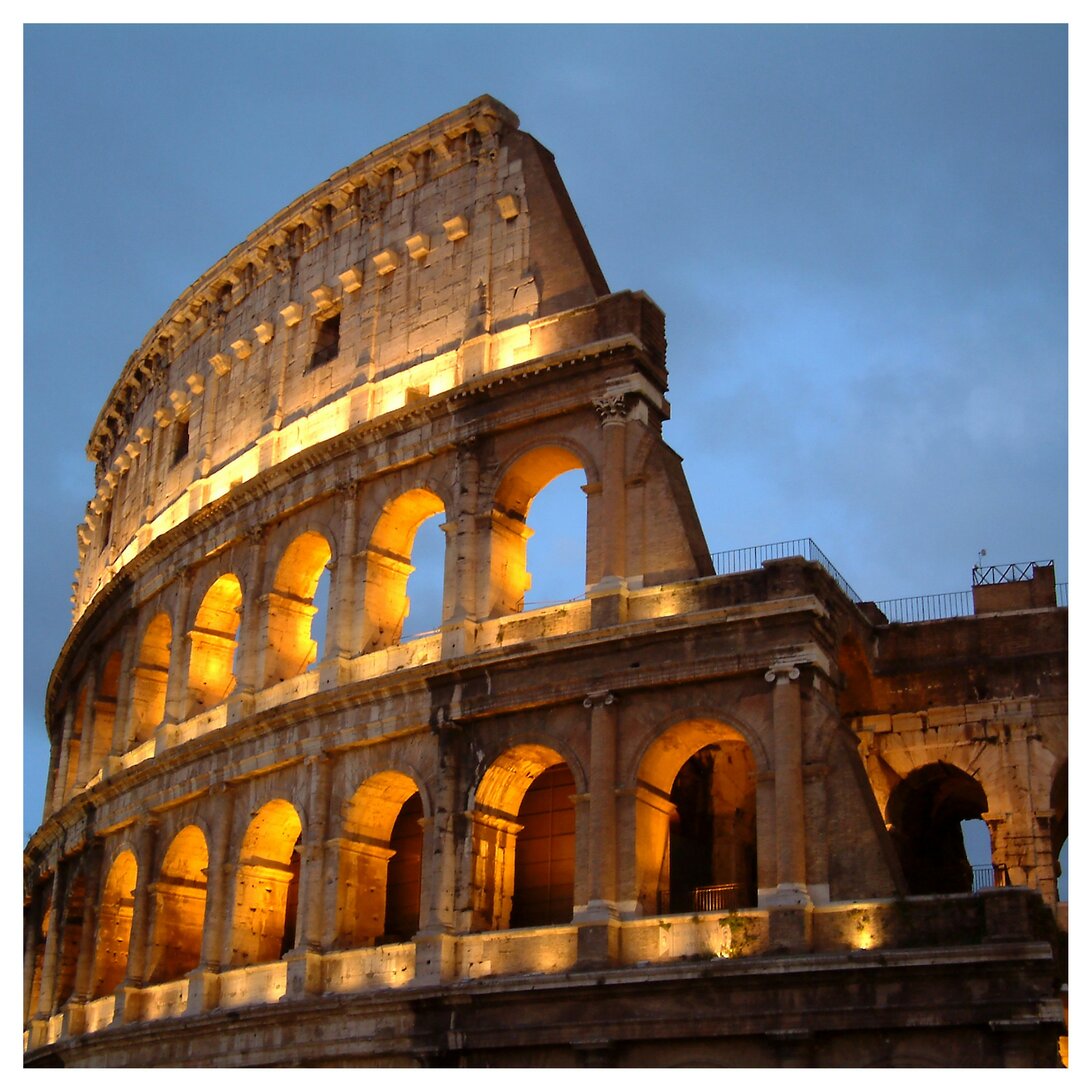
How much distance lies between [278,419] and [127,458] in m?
7.99

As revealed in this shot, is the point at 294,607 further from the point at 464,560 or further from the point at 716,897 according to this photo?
the point at 716,897

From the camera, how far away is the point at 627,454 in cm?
2234

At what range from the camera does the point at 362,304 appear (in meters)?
27.3

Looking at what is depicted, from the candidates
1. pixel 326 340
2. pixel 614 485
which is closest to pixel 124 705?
pixel 326 340

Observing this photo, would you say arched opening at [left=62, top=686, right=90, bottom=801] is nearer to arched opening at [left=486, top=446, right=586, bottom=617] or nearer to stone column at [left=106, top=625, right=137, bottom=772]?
stone column at [left=106, top=625, right=137, bottom=772]

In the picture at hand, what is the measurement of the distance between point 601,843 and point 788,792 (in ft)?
8.18

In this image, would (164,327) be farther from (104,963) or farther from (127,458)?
(104,963)

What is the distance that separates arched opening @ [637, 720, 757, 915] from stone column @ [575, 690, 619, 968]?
1.55 ft

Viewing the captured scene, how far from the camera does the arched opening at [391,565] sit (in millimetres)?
24734

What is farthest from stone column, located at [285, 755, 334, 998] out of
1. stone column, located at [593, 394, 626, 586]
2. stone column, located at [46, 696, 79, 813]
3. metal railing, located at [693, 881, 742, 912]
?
stone column, located at [46, 696, 79, 813]

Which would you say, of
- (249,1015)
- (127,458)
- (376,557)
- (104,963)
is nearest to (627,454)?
(376,557)

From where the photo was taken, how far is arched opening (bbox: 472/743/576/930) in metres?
21.6

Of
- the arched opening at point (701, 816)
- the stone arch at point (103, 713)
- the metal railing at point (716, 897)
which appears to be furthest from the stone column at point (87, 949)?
the metal railing at point (716, 897)

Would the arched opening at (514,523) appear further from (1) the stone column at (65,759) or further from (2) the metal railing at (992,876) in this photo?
(1) the stone column at (65,759)
